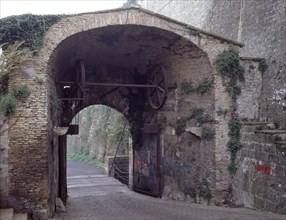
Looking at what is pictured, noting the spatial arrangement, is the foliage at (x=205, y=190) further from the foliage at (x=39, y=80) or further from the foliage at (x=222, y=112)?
the foliage at (x=39, y=80)

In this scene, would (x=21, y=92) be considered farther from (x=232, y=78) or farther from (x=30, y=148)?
(x=232, y=78)

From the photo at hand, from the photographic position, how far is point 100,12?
841cm

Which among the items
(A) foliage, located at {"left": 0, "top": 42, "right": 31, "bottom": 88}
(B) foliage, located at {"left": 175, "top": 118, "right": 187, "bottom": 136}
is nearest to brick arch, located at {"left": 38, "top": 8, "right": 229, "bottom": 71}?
(A) foliage, located at {"left": 0, "top": 42, "right": 31, "bottom": 88}

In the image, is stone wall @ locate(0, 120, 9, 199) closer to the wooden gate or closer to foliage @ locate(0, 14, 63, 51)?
foliage @ locate(0, 14, 63, 51)

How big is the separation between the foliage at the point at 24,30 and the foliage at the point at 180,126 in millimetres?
4759

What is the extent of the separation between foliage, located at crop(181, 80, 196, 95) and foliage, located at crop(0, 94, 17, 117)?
4.87 meters

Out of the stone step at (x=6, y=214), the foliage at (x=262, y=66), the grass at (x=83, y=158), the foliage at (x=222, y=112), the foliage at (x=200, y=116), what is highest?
the foliage at (x=262, y=66)

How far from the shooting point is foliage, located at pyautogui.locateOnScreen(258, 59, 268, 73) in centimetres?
956

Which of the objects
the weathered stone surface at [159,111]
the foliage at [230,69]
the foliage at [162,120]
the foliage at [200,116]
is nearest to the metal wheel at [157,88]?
the weathered stone surface at [159,111]

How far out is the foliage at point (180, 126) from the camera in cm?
1037

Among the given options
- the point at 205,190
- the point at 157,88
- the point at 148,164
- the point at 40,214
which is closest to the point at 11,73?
the point at 40,214

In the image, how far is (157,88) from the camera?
11406mm

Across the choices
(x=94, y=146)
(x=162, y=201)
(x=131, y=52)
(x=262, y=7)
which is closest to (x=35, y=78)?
(x=131, y=52)

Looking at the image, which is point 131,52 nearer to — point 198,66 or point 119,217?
point 198,66
